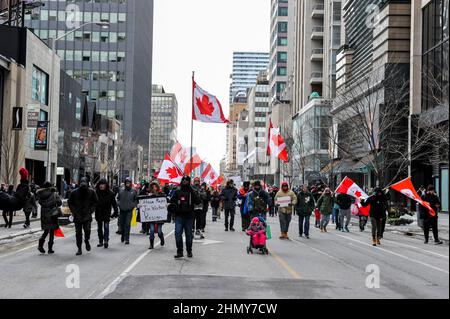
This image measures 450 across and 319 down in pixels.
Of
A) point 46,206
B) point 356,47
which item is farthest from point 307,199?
point 356,47

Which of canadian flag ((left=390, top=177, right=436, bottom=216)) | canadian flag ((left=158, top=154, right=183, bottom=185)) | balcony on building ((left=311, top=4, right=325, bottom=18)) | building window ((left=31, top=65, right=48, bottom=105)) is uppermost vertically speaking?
balcony on building ((left=311, top=4, right=325, bottom=18))

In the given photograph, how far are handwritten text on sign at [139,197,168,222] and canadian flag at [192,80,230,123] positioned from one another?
33.4ft

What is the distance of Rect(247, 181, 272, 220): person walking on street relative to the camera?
15.7 m

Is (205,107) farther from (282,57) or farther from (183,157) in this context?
(282,57)

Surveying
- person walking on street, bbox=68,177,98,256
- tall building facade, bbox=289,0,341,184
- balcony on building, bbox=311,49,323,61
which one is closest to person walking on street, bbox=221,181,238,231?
person walking on street, bbox=68,177,98,256

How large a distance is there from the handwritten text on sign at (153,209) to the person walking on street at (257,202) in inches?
83.9

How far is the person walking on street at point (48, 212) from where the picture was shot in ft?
47.0

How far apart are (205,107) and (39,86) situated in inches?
1163

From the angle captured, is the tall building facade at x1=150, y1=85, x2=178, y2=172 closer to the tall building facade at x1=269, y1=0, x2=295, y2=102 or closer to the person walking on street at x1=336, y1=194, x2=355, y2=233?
the tall building facade at x1=269, y1=0, x2=295, y2=102

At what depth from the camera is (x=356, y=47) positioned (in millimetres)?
57281

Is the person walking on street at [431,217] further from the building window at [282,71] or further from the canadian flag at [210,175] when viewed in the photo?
the building window at [282,71]

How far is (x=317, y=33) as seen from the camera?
87.3m
